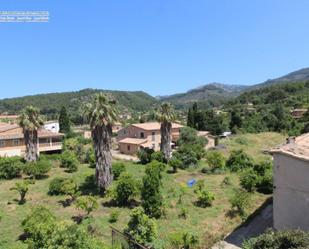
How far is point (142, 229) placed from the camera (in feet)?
70.6

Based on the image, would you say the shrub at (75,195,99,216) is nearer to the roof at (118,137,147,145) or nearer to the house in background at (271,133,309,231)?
the house in background at (271,133,309,231)

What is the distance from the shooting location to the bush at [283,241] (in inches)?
507

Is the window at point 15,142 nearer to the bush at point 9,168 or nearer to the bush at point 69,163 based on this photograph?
the bush at point 69,163

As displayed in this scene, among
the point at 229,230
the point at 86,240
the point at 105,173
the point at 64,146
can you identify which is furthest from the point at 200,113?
the point at 86,240

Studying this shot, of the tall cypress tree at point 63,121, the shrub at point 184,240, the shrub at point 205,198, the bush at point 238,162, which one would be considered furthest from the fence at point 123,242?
the tall cypress tree at point 63,121

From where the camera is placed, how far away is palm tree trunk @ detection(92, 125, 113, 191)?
31.0 m

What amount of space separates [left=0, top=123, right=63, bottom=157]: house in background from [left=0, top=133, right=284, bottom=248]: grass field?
13080mm

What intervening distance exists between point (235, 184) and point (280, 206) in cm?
1479

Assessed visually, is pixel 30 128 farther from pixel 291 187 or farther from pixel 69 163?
Result: pixel 291 187

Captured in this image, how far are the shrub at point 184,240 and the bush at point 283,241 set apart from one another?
7.65m

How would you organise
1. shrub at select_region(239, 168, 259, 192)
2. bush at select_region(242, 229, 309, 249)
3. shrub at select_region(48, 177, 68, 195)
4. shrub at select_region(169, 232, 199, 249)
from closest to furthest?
bush at select_region(242, 229, 309, 249) < shrub at select_region(169, 232, 199, 249) < shrub at select_region(48, 177, 68, 195) < shrub at select_region(239, 168, 259, 192)

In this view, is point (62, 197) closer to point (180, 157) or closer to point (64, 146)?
Answer: point (180, 157)

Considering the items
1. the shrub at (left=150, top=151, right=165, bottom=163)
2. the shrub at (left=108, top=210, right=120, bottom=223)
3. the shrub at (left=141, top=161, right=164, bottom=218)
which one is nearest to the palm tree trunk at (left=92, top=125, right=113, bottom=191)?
the shrub at (left=141, top=161, right=164, bottom=218)

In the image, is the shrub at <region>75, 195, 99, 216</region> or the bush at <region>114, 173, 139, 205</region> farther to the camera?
the bush at <region>114, 173, 139, 205</region>
